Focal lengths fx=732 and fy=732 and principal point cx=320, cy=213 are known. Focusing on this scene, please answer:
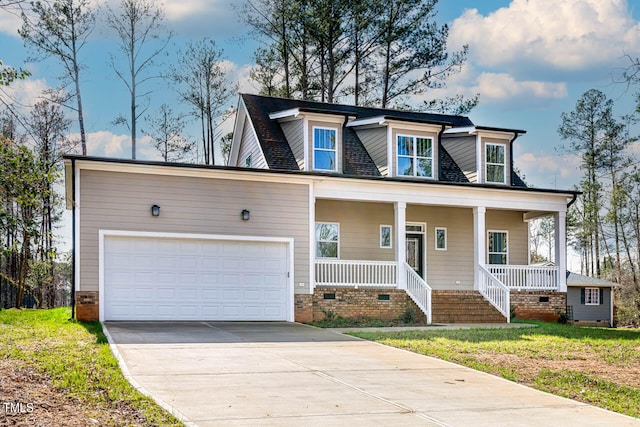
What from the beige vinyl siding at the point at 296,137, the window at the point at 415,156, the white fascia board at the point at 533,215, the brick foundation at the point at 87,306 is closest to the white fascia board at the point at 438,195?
the white fascia board at the point at 533,215

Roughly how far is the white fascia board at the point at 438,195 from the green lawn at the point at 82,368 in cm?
804

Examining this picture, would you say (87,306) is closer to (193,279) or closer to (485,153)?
(193,279)

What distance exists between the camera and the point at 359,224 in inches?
916

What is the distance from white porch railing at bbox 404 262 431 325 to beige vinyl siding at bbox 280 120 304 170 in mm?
4751

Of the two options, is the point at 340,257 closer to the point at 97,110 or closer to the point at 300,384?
the point at 300,384

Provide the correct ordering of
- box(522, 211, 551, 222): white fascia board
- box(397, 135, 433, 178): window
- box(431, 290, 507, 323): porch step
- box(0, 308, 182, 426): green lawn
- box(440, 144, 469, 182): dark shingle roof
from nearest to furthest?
box(0, 308, 182, 426): green lawn < box(431, 290, 507, 323): porch step < box(397, 135, 433, 178): window < box(522, 211, 551, 222): white fascia board < box(440, 144, 469, 182): dark shingle roof

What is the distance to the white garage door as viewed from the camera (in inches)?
697

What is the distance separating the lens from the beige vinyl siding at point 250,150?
77.5 ft

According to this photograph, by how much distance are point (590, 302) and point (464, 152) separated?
56.1 feet

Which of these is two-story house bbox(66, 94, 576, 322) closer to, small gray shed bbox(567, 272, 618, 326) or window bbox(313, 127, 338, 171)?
window bbox(313, 127, 338, 171)

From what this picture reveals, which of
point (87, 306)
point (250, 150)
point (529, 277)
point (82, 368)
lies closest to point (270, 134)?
point (250, 150)

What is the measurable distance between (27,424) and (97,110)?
29.4 meters

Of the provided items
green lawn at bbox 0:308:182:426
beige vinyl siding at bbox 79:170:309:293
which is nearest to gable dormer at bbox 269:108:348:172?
beige vinyl siding at bbox 79:170:309:293

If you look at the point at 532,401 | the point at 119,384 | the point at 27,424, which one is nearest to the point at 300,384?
the point at 119,384
